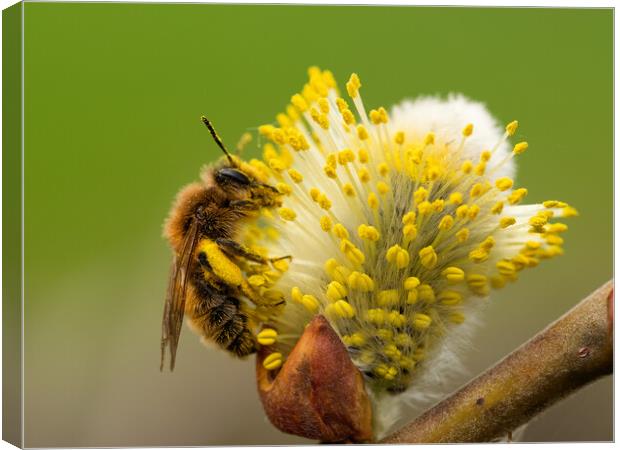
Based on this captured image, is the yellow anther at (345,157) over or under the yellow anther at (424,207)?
over

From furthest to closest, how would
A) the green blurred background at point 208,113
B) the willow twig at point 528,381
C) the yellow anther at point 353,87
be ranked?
1. the green blurred background at point 208,113
2. the yellow anther at point 353,87
3. the willow twig at point 528,381

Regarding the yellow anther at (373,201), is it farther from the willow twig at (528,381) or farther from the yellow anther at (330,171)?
the willow twig at (528,381)

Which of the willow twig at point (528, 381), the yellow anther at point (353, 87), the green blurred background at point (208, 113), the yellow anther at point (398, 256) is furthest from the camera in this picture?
the green blurred background at point (208, 113)

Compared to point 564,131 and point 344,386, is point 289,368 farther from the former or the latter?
point 564,131

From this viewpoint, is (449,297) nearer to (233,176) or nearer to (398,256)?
(398,256)

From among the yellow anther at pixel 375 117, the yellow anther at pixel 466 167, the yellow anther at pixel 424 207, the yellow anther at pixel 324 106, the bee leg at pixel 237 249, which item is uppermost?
the yellow anther at pixel 324 106

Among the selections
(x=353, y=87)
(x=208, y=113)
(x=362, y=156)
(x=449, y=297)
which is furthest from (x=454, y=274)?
(x=208, y=113)

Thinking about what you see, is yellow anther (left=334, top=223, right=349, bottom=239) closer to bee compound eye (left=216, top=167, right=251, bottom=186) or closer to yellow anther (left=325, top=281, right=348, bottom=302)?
yellow anther (left=325, top=281, right=348, bottom=302)

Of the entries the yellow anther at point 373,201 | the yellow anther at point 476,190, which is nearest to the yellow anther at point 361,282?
the yellow anther at point 373,201
